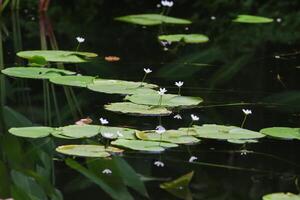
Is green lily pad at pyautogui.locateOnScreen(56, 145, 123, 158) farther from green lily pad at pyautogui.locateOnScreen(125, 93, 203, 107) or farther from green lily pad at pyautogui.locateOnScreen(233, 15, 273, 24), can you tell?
green lily pad at pyautogui.locateOnScreen(233, 15, 273, 24)

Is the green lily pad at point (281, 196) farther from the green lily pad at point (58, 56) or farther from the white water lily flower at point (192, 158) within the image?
the green lily pad at point (58, 56)

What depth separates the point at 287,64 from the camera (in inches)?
119

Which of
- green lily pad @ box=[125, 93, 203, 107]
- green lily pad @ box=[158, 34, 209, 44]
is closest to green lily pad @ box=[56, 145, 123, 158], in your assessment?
green lily pad @ box=[125, 93, 203, 107]

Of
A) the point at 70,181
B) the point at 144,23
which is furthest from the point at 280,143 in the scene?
the point at 144,23

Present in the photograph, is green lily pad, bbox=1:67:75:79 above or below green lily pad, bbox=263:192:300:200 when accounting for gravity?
above

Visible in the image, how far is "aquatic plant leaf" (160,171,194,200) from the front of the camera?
1.61 meters

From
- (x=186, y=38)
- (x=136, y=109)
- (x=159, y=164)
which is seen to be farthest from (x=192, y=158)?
(x=186, y=38)

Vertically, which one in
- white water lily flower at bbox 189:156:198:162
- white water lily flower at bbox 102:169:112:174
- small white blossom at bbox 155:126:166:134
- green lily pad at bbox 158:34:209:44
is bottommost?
white water lily flower at bbox 189:156:198:162

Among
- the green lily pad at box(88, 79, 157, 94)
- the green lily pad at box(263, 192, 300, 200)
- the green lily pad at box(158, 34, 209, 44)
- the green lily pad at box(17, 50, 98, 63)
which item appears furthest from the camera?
the green lily pad at box(158, 34, 209, 44)

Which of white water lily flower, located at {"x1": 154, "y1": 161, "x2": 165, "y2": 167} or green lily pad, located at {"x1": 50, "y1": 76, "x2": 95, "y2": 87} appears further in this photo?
green lily pad, located at {"x1": 50, "y1": 76, "x2": 95, "y2": 87}

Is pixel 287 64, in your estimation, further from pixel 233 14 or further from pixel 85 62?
pixel 233 14

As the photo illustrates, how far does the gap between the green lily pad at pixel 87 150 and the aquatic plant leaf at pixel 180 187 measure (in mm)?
208

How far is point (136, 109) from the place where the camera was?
7.09ft

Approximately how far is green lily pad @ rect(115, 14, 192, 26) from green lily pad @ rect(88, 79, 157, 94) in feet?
4.78
